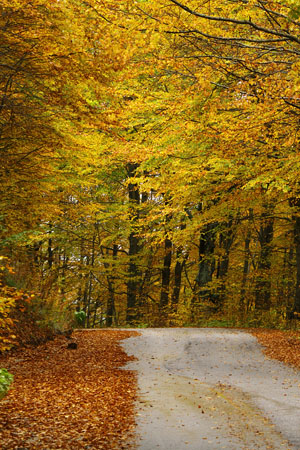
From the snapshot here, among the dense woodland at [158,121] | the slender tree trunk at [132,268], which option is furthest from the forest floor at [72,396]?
the slender tree trunk at [132,268]

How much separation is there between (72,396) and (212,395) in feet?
7.55

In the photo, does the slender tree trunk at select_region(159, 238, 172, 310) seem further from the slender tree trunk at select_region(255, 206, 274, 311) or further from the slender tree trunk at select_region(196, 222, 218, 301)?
the slender tree trunk at select_region(255, 206, 274, 311)

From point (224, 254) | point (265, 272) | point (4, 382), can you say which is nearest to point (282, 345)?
point (265, 272)

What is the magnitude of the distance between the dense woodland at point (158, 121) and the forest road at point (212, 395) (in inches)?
94.2

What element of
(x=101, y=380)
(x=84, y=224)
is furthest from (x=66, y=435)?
(x=84, y=224)

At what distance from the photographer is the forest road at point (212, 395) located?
5.44m

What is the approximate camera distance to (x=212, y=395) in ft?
25.1

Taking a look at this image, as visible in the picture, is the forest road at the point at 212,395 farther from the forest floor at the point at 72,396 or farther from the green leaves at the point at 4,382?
the green leaves at the point at 4,382

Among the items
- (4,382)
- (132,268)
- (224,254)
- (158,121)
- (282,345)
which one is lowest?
(282,345)

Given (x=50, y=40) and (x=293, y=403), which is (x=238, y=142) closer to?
(x=50, y=40)

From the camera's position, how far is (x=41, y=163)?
11.5m

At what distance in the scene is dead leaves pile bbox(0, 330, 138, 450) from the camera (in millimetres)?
5145

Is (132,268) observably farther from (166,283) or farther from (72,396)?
(72,396)

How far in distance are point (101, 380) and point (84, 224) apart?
43.6 ft
